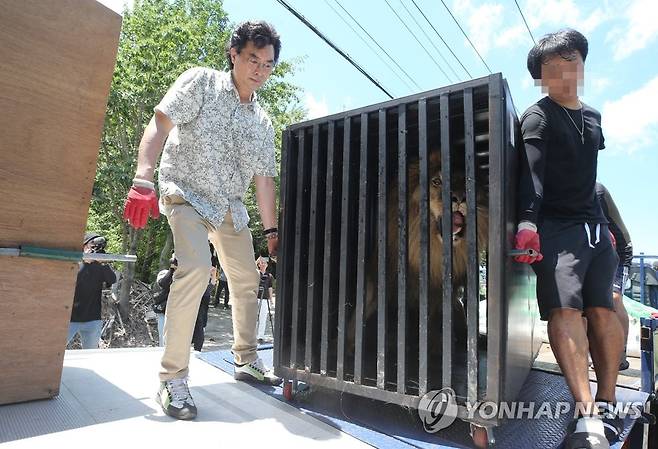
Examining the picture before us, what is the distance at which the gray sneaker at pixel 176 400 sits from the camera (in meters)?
1.71

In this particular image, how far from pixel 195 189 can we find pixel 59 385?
1.08 metres

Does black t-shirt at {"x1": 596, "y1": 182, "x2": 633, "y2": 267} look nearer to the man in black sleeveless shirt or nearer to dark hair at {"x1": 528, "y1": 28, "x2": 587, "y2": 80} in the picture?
the man in black sleeveless shirt

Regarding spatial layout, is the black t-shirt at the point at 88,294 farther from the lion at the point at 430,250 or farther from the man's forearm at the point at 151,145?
the lion at the point at 430,250

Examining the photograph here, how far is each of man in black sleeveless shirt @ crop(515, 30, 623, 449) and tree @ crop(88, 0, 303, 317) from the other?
9195mm

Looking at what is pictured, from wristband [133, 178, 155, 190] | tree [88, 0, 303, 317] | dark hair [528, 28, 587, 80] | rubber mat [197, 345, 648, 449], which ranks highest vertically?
tree [88, 0, 303, 317]

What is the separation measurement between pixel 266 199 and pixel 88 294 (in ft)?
12.6

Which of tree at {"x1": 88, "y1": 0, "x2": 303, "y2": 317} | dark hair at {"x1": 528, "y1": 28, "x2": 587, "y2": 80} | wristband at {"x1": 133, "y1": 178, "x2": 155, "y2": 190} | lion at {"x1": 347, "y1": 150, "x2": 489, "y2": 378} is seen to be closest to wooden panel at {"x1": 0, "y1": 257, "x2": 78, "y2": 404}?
wristband at {"x1": 133, "y1": 178, "x2": 155, "y2": 190}

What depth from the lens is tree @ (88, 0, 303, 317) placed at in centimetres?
958

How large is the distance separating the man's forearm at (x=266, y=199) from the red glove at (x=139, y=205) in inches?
29.4

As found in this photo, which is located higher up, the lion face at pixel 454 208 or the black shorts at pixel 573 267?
the lion face at pixel 454 208

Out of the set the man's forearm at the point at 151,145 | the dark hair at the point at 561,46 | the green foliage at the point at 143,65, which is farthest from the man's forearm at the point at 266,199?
the green foliage at the point at 143,65

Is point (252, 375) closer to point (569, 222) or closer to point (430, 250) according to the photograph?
point (430, 250)

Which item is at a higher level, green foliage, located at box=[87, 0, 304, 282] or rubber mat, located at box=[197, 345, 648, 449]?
green foliage, located at box=[87, 0, 304, 282]

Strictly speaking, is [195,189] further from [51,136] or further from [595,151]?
[595,151]
